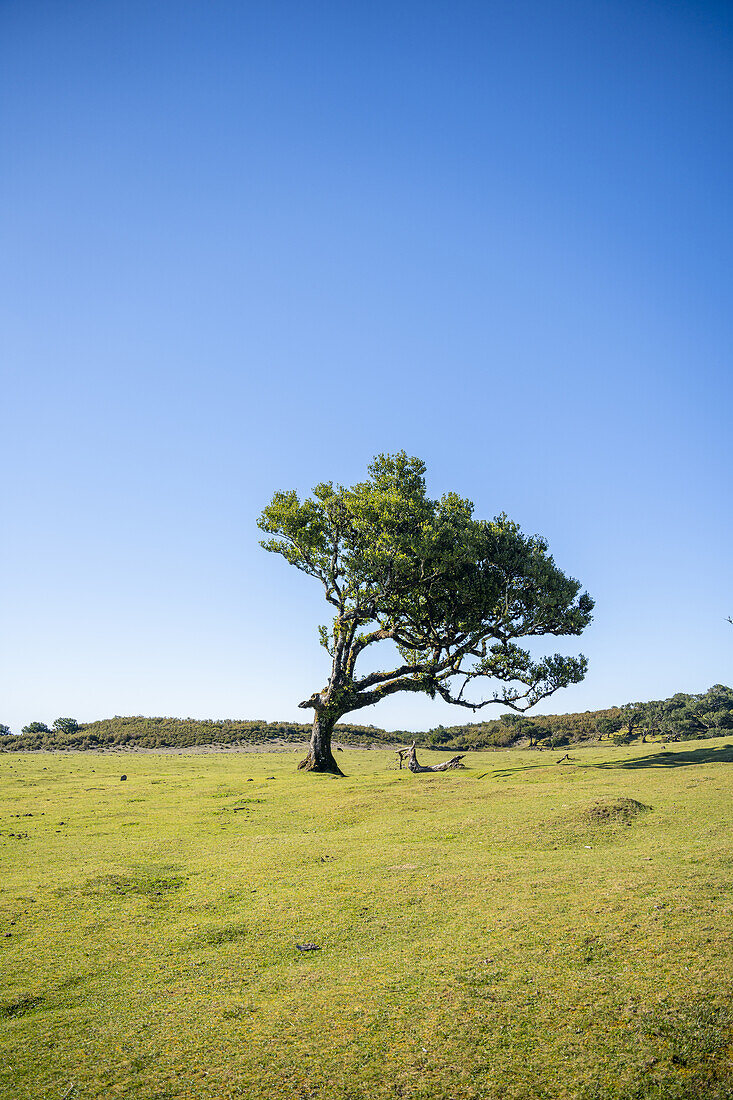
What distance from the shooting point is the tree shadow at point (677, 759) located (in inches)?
837

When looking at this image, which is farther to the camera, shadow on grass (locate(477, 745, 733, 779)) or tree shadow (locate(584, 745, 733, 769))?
shadow on grass (locate(477, 745, 733, 779))

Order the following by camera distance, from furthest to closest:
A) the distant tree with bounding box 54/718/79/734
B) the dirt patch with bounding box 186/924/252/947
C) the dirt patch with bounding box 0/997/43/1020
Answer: the distant tree with bounding box 54/718/79/734
the dirt patch with bounding box 186/924/252/947
the dirt patch with bounding box 0/997/43/1020

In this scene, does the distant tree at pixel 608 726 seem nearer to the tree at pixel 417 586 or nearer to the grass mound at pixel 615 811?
the tree at pixel 417 586

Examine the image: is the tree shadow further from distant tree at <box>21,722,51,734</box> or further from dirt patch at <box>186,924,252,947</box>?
distant tree at <box>21,722,51,734</box>

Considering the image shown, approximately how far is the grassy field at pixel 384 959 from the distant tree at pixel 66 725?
55332mm

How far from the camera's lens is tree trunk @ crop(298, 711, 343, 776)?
3127 centimetres

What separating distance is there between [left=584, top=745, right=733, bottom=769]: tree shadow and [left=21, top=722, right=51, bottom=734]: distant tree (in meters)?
60.1

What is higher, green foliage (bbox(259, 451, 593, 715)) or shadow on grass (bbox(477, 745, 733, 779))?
green foliage (bbox(259, 451, 593, 715))

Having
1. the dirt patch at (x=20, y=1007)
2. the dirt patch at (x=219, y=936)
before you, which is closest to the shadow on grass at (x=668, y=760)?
the dirt patch at (x=219, y=936)

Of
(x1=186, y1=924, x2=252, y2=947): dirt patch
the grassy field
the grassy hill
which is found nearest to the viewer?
the grassy field

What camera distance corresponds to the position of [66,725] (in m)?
63.5

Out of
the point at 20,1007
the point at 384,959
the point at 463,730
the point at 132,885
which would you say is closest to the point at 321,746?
the point at 132,885

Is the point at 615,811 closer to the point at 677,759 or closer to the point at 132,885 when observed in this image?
the point at 132,885

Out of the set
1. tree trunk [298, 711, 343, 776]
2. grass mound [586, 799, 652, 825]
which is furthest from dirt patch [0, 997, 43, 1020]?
tree trunk [298, 711, 343, 776]
